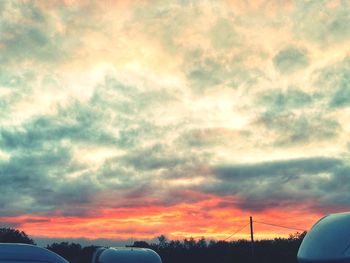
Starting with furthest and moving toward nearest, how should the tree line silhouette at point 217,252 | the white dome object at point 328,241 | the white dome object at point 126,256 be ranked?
1. the tree line silhouette at point 217,252
2. the white dome object at point 126,256
3. the white dome object at point 328,241

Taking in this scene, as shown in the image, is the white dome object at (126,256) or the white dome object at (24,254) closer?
the white dome object at (24,254)

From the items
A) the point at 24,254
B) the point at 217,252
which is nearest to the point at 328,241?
the point at 24,254

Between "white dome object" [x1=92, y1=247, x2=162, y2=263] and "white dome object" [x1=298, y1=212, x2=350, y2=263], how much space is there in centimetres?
703

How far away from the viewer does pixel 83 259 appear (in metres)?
42.9

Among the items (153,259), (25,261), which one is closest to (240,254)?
(153,259)

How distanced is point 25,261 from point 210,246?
47152 mm

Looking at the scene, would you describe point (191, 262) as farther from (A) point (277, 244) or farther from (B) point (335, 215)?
(B) point (335, 215)

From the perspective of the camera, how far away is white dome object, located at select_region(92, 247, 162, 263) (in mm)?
16688

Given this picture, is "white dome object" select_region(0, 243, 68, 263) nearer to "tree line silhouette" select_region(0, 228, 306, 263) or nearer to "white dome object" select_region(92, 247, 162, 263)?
"white dome object" select_region(92, 247, 162, 263)

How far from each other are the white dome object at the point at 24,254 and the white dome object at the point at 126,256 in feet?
40.4

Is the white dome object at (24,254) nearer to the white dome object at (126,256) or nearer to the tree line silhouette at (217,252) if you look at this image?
the white dome object at (126,256)

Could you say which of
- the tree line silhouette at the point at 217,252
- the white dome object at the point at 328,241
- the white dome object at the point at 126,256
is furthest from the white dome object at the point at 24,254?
the tree line silhouette at the point at 217,252

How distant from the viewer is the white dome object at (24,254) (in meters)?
4.54

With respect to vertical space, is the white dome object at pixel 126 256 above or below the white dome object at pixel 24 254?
above
